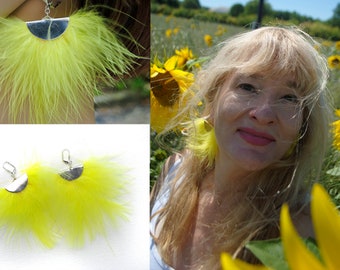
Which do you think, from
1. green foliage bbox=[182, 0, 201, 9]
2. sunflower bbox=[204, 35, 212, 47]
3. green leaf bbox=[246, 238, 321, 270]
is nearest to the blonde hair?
green leaf bbox=[246, 238, 321, 270]

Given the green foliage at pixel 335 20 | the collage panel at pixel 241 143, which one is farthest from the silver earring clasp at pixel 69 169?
the green foliage at pixel 335 20

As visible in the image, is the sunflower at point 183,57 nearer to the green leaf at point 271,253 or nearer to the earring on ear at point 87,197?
the earring on ear at point 87,197

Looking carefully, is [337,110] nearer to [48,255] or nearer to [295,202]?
[295,202]

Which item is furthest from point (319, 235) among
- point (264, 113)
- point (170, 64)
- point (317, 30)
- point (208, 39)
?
point (208, 39)

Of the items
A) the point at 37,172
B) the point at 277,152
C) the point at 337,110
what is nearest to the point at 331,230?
the point at 277,152

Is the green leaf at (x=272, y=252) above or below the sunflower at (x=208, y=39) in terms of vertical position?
above
